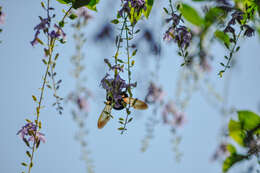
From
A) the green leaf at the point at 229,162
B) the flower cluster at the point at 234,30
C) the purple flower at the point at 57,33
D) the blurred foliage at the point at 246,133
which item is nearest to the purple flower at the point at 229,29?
the flower cluster at the point at 234,30

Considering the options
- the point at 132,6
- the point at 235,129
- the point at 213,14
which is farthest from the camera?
the point at 235,129

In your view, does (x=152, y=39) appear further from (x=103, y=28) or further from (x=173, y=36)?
(x=173, y=36)

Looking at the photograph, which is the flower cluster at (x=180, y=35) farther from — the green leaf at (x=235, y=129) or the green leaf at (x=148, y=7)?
the green leaf at (x=235, y=129)

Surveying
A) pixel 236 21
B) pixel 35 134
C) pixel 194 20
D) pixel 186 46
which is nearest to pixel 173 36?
pixel 186 46

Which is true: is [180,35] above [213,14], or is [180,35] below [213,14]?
below

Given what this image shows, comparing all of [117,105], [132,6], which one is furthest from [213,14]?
[117,105]

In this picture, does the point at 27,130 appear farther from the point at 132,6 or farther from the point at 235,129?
the point at 235,129
